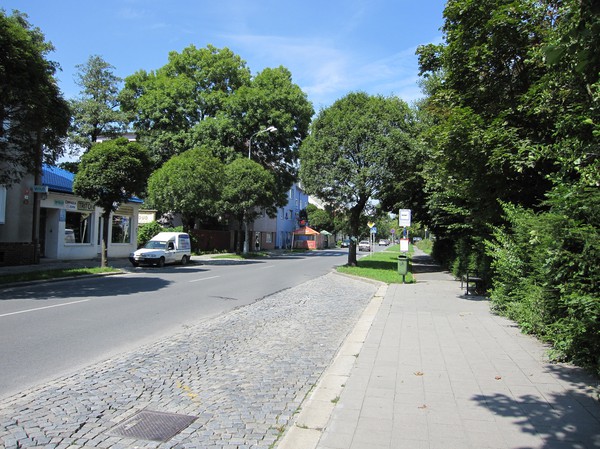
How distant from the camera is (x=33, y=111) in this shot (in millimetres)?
12797

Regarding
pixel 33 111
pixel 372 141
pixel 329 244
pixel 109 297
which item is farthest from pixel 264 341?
pixel 329 244

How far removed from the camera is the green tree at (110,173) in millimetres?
18609

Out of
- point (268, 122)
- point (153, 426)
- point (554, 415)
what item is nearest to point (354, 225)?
point (268, 122)

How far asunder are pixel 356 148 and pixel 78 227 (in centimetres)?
1610

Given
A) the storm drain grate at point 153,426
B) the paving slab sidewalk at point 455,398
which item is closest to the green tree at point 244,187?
the paving slab sidewalk at point 455,398

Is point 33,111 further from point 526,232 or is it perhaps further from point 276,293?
point 526,232

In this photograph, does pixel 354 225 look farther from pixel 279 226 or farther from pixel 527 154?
pixel 279 226

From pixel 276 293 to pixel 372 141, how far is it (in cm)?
1148

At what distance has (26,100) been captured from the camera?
1251 centimetres

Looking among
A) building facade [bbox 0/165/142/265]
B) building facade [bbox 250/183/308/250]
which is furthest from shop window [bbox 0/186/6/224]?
building facade [bbox 250/183/308/250]

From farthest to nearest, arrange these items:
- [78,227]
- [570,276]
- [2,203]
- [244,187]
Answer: [244,187]
[78,227]
[2,203]
[570,276]

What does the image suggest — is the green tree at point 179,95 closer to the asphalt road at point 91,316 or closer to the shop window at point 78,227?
the shop window at point 78,227

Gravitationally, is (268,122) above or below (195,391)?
above

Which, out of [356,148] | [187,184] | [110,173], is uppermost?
[356,148]
